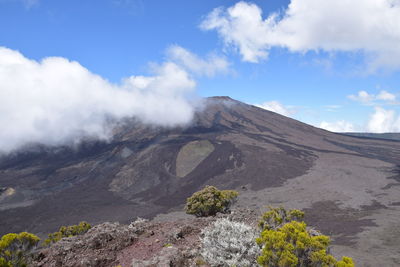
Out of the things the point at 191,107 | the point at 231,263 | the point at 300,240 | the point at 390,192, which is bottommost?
the point at 390,192

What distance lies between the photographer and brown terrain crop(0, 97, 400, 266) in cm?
3011

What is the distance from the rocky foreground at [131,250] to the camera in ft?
24.5

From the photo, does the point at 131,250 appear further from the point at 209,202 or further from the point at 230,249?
the point at 209,202

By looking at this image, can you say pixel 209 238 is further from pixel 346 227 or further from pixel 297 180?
pixel 297 180

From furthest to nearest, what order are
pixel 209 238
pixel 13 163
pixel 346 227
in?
pixel 13 163 → pixel 346 227 → pixel 209 238

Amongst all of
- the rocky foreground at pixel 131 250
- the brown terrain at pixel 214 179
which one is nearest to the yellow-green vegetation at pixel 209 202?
the brown terrain at pixel 214 179

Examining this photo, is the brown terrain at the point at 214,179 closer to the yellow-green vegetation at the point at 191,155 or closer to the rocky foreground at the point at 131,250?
the yellow-green vegetation at the point at 191,155

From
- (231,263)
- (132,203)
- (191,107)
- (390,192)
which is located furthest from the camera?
(191,107)

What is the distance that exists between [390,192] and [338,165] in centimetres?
1654

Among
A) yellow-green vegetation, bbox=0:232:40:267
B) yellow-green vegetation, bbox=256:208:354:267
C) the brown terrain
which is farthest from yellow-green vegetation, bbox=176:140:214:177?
yellow-green vegetation, bbox=256:208:354:267

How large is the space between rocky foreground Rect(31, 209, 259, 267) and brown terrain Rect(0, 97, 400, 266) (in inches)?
473

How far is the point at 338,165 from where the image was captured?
55781 mm

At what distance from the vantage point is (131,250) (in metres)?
8.79

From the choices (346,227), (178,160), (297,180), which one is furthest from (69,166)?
(346,227)
